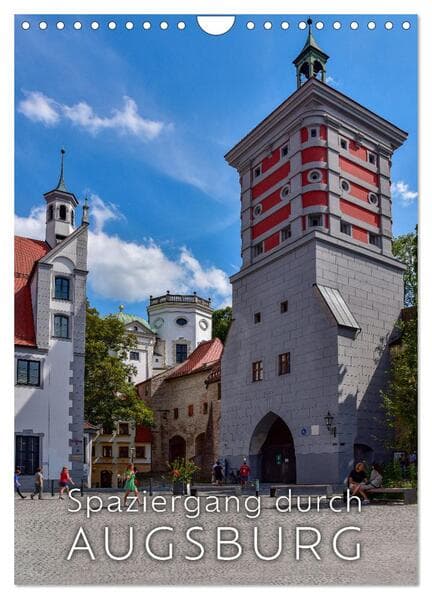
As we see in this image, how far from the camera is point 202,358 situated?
3862 centimetres

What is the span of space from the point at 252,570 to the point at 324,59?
7191 millimetres

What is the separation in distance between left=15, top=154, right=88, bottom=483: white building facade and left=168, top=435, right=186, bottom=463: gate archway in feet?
54.7

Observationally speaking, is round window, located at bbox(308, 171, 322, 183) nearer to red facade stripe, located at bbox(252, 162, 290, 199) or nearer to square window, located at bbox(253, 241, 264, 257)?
red facade stripe, located at bbox(252, 162, 290, 199)

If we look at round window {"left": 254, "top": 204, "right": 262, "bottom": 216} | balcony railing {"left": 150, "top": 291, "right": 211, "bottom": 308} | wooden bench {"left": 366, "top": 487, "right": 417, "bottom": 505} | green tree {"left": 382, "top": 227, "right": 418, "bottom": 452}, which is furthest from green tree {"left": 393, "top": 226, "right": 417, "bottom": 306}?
wooden bench {"left": 366, "top": 487, "right": 417, "bottom": 505}

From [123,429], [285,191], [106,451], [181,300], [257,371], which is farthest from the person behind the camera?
[123,429]

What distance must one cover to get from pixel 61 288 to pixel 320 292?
31.2ft

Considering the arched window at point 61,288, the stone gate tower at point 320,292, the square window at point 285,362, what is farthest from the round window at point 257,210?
the arched window at point 61,288

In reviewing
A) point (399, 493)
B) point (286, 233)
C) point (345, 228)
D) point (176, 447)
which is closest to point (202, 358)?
point (176, 447)

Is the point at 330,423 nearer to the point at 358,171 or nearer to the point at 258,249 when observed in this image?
the point at 258,249

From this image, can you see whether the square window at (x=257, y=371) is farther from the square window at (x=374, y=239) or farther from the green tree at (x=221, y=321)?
the square window at (x=374, y=239)

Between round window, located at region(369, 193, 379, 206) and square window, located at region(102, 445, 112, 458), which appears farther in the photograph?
square window, located at region(102, 445, 112, 458)

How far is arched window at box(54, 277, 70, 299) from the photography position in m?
26.1

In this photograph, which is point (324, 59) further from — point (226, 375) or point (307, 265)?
point (226, 375)
